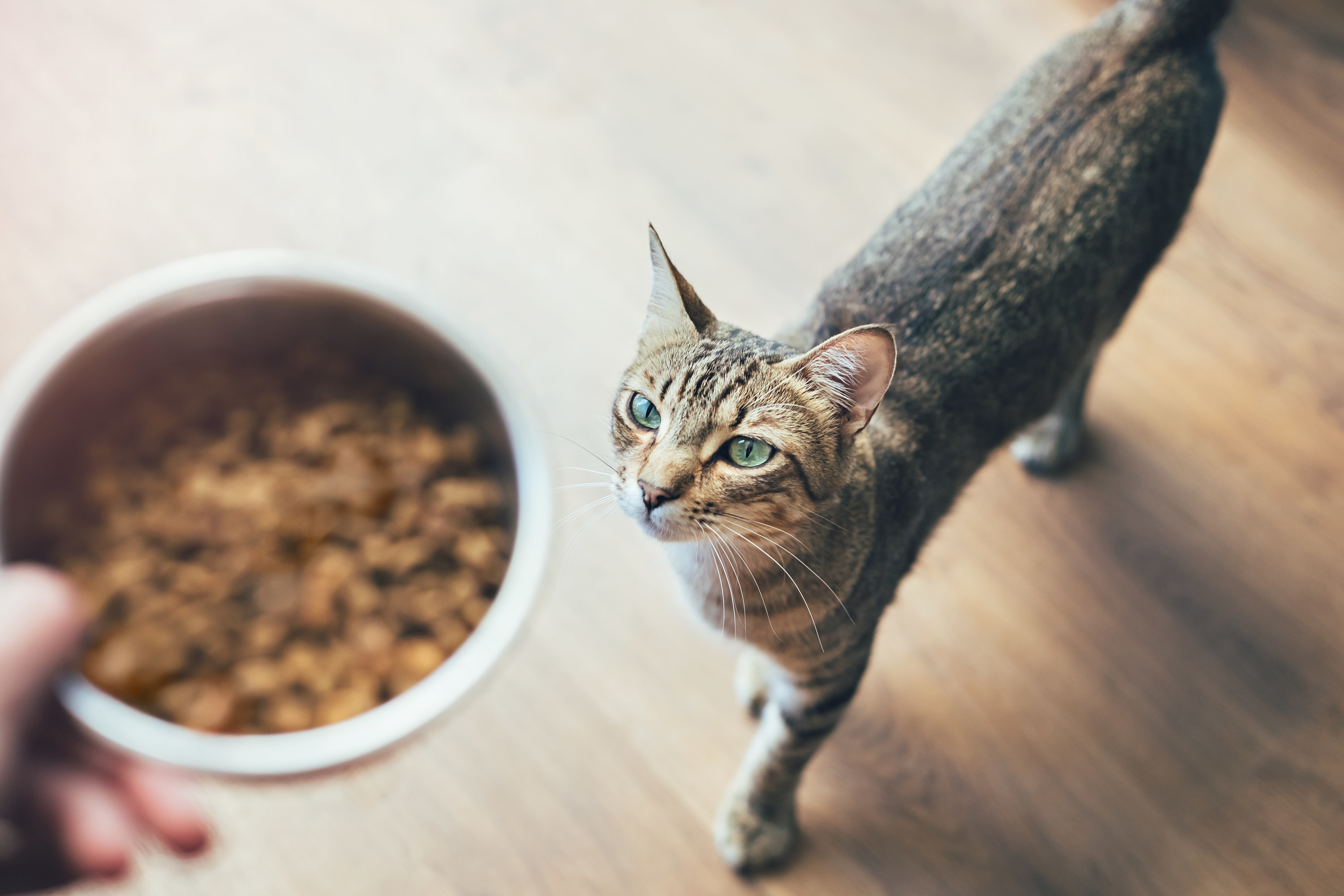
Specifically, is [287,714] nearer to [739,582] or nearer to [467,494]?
[467,494]

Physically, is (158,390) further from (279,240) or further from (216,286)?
(279,240)

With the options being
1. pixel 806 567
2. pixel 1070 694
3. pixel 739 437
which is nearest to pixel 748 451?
pixel 739 437

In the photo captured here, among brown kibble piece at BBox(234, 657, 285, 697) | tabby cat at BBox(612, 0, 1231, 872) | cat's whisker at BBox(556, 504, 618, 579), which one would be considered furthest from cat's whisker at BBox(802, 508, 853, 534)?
brown kibble piece at BBox(234, 657, 285, 697)

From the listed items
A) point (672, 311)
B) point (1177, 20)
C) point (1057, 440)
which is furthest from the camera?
point (1057, 440)

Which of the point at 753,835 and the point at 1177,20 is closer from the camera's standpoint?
the point at 1177,20

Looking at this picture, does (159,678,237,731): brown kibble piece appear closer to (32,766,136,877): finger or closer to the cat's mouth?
(32,766,136,877): finger

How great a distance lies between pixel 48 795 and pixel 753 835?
2.35ft

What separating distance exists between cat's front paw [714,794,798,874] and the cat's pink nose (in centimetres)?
50

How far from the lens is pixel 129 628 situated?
110 cm

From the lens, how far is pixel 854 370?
2.30 ft

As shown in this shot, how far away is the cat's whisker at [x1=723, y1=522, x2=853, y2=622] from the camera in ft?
2.47

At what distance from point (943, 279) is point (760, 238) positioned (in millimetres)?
626

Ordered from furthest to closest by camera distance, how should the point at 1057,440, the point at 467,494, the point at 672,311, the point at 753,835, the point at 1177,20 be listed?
1. the point at 1057,440
2. the point at 467,494
3. the point at 753,835
4. the point at 1177,20
5. the point at 672,311

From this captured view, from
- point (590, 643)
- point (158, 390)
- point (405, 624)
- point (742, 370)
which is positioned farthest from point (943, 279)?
point (158, 390)
